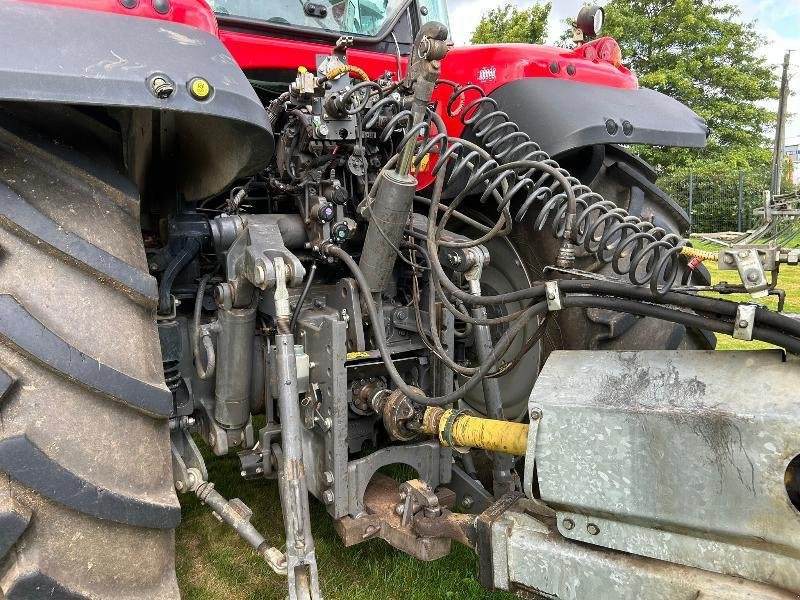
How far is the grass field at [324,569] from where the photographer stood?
2.21 meters

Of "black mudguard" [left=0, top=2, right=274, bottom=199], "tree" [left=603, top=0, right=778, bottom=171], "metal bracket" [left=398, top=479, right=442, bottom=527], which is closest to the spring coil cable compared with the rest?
"black mudguard" [left=0, top=2, right=274, bottom=199]

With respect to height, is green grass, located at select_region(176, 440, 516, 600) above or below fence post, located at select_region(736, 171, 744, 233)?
above

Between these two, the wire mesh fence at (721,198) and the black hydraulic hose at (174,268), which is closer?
the black hydraulic hose at (174,268)

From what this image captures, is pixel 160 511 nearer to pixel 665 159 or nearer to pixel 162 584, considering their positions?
pixel 162 584

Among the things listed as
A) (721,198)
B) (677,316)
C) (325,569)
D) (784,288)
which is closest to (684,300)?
(677,316)

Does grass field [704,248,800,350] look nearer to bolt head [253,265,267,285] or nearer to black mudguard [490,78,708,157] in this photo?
black mudguard [490,78,708,157]

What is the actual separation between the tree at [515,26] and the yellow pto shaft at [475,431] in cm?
2129

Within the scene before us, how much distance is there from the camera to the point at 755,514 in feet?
3.70

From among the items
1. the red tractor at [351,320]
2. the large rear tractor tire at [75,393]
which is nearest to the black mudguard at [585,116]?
the red tractor at [351,320]

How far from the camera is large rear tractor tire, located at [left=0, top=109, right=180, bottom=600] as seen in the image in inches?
47.1

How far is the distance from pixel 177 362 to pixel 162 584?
799 millimetres

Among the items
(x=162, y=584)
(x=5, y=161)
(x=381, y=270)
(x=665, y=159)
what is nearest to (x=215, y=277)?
(x=381, y=270)

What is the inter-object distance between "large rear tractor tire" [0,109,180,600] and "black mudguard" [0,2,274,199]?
234 mm

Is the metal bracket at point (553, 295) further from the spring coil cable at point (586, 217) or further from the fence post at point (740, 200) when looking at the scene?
the fence post at point (740, 200)
